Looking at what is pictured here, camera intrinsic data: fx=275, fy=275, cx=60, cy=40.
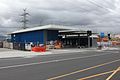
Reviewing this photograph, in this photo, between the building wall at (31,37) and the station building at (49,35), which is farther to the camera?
the building wall at (31,37)

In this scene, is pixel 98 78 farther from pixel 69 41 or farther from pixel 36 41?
pixel 69 41

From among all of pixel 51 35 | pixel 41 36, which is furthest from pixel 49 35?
pixel 41 36

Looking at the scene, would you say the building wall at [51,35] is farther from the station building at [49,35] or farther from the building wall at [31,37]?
the building wall at [31,37]

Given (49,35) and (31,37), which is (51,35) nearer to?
(49,35)

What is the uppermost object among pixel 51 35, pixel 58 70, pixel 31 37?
pixel 51 35

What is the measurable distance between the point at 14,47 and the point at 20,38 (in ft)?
73.3

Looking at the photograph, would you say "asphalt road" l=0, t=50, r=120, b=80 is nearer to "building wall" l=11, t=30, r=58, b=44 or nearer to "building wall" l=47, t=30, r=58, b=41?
"building wall" l=11, t=30, r=58, b=44

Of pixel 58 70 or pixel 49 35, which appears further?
pixel 49 35

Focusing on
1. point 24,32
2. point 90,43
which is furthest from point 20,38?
point 90,43

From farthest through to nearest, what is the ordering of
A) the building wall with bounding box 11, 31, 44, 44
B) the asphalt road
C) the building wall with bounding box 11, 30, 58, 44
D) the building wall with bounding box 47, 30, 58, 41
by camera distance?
the building wall with bounding box 47, 30, 58, 41 < the building wall with bounding box 11, 31, 44, 44 < the building wall with bounding box 11, 30, 58, 44 < the asphalt road

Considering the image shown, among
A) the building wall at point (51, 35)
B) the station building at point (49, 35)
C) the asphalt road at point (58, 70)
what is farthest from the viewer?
the building wall at point (51, 35)

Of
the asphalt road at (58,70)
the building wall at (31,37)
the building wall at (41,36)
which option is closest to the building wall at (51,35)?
the building wall at (41,36)

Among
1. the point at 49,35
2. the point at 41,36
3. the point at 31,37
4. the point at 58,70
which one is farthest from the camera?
the point at 31,37

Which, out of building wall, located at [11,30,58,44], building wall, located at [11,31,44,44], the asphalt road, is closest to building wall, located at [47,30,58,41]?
building wall, located at [11,30,58,44]
